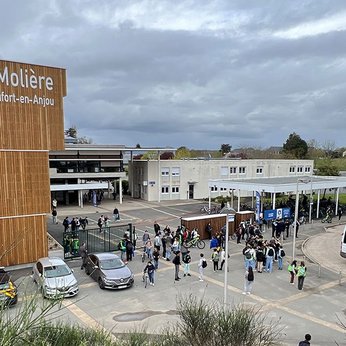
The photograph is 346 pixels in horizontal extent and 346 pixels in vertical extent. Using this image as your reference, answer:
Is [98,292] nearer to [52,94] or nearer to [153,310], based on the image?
[153,310]

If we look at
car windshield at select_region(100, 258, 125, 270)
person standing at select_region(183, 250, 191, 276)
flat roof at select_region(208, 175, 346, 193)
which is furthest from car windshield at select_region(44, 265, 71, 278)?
flat roof at select_region(208, 175, 346, 193)

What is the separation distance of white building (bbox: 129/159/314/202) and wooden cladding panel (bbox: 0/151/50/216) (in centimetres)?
2718

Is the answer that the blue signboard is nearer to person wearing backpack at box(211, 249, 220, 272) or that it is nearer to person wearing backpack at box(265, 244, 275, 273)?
person wearing backpack at box(265, 244, 275, 273)

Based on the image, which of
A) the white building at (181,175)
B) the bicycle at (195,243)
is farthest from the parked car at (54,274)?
the white building at (181,175)

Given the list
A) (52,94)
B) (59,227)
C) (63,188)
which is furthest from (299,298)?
(63,188)

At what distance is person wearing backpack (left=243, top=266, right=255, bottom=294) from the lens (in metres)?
15.9

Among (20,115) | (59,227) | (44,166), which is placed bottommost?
(59,227)

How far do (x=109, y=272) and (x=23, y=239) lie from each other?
5.83m

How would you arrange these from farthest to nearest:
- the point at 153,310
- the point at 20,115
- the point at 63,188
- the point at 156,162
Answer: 1. the point at 156,162
2. the point at 63,188
3. the point at 20,115
4. the point at 153,310

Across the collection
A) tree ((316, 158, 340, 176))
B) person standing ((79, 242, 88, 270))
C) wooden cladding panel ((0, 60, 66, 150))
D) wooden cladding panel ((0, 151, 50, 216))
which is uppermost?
wooden cladding panel ((0, 60, 66, 150))

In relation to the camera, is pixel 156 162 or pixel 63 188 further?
pixel 156 162

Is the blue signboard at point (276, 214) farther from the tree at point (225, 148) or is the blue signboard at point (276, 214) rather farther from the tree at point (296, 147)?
the tree at point (225, 148)

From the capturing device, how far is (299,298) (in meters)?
15.9

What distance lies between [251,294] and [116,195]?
123ft
